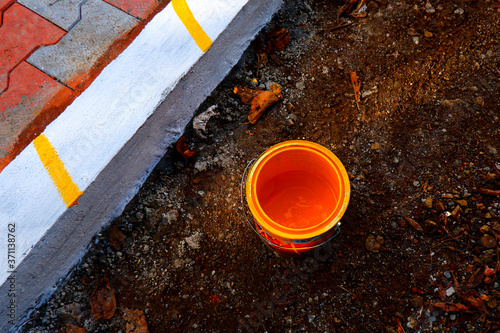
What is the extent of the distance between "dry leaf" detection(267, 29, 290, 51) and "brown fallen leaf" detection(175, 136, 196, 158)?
1194 millimetres

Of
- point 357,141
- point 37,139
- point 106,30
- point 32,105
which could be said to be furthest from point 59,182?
point 357,141

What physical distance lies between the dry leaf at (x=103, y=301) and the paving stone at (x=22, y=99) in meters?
1.15

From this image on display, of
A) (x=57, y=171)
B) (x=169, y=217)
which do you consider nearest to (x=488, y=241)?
(x=169, y=217)

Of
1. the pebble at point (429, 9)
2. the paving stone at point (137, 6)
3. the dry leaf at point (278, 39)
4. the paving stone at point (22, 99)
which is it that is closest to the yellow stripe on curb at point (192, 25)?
the paving stone at point (137, 6)

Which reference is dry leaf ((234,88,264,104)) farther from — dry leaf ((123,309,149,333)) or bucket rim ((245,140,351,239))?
dry leaf ((123,309,149,333))

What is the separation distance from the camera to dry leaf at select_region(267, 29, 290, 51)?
111 inches

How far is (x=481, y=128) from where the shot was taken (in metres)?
2.38

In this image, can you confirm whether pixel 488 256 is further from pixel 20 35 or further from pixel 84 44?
pixel 20 35

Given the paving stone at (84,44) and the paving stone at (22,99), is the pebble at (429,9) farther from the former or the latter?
the paving stone at (22,99)

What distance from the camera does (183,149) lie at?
8.17 feet

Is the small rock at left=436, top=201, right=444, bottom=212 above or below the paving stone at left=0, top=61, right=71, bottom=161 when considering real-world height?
below

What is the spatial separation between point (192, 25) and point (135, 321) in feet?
7.81

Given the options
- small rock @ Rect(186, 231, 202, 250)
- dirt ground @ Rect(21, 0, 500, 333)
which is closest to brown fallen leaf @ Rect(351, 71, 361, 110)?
dirt ground @ Rect(21, 0, 500, 333)

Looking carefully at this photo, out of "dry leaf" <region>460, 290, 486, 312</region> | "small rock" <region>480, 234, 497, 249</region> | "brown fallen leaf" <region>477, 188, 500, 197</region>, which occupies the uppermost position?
"brown fallen leaf" <region>477, 188, 500, 197</region>
